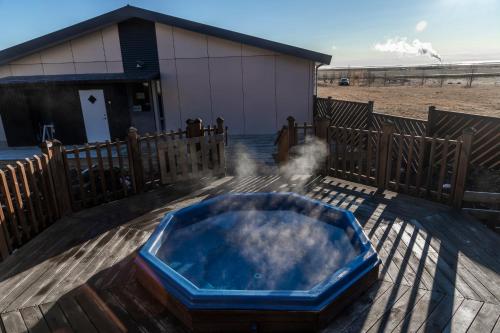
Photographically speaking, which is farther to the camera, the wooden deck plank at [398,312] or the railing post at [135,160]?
the railing post at [135,160]

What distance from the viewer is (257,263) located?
4.94 metres

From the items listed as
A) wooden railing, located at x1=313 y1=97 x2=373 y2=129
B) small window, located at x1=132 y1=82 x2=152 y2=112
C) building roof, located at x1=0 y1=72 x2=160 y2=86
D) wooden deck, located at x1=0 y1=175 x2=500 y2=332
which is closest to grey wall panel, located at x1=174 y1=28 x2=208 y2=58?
building roof, located at x1=0 y1=72 x2=160 y2=86

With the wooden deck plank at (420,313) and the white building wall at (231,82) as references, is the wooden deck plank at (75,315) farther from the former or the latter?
the white building wall at (231,82)

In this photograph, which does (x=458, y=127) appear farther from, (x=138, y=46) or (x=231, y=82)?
(x=138, y=46)

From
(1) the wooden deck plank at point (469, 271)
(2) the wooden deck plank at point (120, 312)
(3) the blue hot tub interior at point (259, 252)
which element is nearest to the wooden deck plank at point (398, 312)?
(3) the blue hot tub interior at point (259, 252)

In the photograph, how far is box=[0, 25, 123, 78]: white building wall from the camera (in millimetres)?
12938

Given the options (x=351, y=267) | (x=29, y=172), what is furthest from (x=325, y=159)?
(x=29, y=172)

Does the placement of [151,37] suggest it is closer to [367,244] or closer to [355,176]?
[355,176]

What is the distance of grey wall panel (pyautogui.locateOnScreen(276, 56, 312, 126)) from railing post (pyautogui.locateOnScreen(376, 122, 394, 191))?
6.09 m

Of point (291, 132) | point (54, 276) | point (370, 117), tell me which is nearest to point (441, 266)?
point (291, 132)

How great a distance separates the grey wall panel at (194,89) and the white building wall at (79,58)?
2.53 m

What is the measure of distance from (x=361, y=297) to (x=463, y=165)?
12.3 ft

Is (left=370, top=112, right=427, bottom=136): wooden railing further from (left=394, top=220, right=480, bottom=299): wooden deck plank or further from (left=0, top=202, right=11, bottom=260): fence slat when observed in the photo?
(left=0, top=202, right=11, bottom=260): fence slat

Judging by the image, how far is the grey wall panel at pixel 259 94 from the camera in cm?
1277
